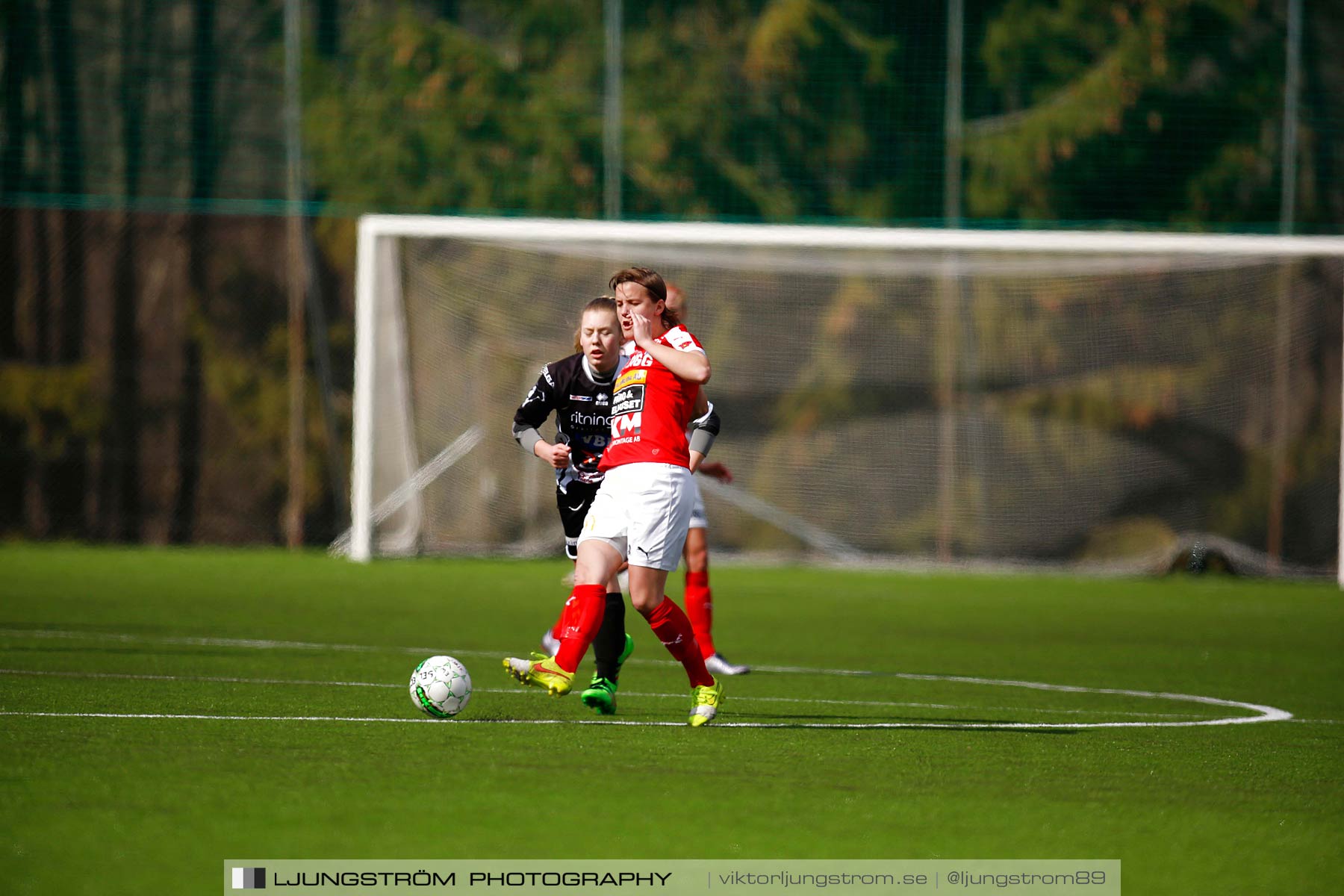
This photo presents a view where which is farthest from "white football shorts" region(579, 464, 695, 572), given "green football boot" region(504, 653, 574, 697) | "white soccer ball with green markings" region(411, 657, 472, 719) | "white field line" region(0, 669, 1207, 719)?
"white field line" region(0, 669, 1207, 719)

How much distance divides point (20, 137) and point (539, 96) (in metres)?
5.82

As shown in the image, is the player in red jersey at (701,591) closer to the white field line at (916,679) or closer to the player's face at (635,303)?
the white field line at (916,679)

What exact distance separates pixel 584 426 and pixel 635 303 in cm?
125

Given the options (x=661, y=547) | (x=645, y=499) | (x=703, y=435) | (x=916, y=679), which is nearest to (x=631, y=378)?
(x=645, y=499)

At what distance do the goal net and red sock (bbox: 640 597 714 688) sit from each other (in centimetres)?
1167

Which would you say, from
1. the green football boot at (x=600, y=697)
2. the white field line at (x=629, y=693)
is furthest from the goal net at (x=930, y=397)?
the green football boot at (x=600, y=697)

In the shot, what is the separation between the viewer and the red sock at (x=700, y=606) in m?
8.99

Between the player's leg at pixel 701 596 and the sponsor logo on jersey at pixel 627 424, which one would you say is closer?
the sponsor logo on jersey at pixel 627 424

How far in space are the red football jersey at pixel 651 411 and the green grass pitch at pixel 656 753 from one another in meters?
1.00

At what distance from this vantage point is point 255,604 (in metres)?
12.6

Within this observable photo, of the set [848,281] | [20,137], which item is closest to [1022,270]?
[848,281]

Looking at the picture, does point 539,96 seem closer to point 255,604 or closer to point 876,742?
point 255,604

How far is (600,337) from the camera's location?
742 cm

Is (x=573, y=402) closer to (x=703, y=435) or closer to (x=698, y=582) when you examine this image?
(x=703, y=435)
